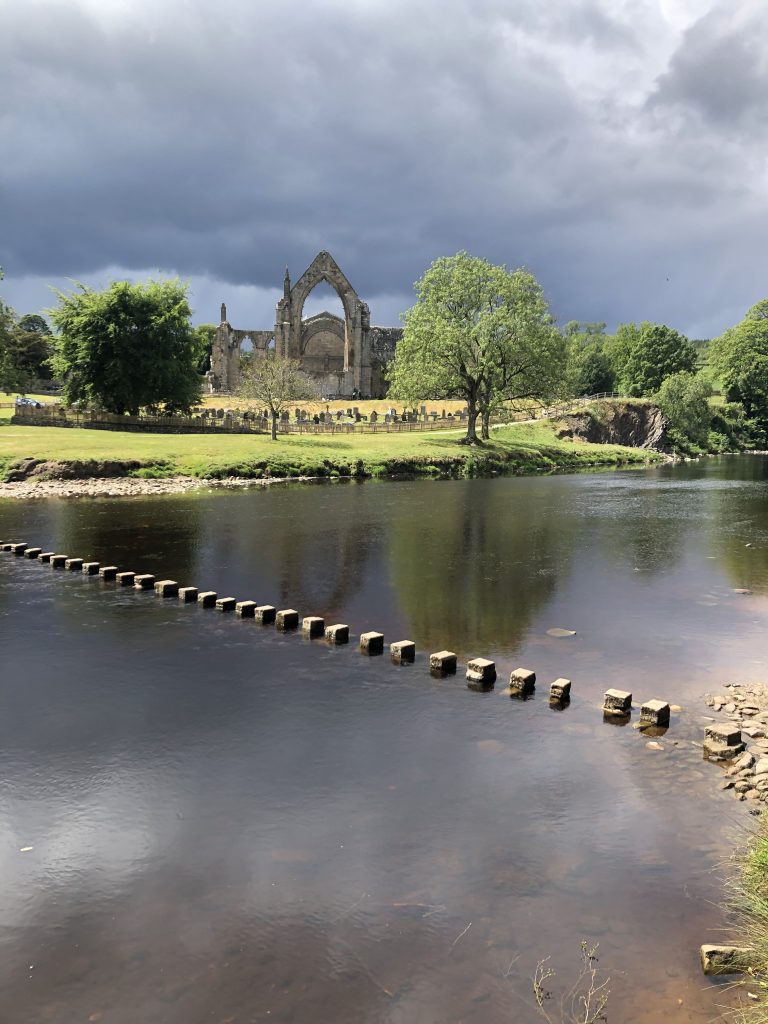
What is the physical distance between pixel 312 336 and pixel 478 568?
116 m

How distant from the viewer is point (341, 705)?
43.0 ft

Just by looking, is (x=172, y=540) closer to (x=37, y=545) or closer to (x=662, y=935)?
(x=37, y=545)

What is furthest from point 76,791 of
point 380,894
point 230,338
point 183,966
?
point 230,338

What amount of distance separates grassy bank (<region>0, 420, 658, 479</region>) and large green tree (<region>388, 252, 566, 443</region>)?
20.4 feet

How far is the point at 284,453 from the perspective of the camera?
5838 centimetres

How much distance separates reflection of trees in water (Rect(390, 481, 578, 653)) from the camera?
59.6ft

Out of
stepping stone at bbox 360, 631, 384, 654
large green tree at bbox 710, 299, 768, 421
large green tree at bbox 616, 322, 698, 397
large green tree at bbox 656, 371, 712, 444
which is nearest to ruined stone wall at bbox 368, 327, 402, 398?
large green tree at bbox 616, 322, 698, 397

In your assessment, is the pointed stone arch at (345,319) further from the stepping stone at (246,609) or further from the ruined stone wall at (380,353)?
the stepping stone at (246,609)

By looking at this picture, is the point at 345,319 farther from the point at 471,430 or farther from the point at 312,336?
the point at 471,430

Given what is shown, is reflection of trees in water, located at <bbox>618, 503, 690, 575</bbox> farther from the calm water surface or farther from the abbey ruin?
the abbey ruin

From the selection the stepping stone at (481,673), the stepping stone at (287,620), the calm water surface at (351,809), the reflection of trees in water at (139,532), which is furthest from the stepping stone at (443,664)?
the reflection of trees in water at (139,532)

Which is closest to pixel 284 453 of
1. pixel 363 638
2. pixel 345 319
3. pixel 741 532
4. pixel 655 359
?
pixel 741 532

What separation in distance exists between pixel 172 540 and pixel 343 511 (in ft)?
36.0

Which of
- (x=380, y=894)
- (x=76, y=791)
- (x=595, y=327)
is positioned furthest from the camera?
(x=595, y=327)
